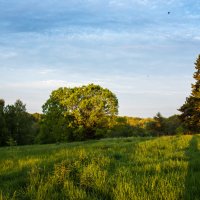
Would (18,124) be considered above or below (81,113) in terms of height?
below

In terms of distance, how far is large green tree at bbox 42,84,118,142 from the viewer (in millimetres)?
63531

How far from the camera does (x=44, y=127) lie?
6594 cm

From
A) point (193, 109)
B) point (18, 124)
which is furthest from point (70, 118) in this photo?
point (193, 109)

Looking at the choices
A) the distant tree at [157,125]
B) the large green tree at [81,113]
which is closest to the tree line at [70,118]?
the large green tree at [81,113]

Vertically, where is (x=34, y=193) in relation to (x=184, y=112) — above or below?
below

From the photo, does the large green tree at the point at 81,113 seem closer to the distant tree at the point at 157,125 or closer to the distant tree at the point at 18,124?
the distant tree at the point at 18,124

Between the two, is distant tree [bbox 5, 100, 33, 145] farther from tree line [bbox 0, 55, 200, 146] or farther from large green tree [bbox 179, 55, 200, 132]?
large green tree [bbox 179, 55, 200, 132]

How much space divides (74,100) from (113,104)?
336 inches

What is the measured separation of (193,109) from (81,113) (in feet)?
78.6

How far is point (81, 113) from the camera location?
213 feet

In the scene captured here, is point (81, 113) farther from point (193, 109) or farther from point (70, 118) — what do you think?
point (193, 109)

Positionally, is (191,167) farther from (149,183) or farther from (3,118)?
(3,118)

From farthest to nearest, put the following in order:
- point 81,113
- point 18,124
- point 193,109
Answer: point 18,124, point 81,113, point 193,109

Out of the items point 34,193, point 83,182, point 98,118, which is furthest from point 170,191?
point 98,118
